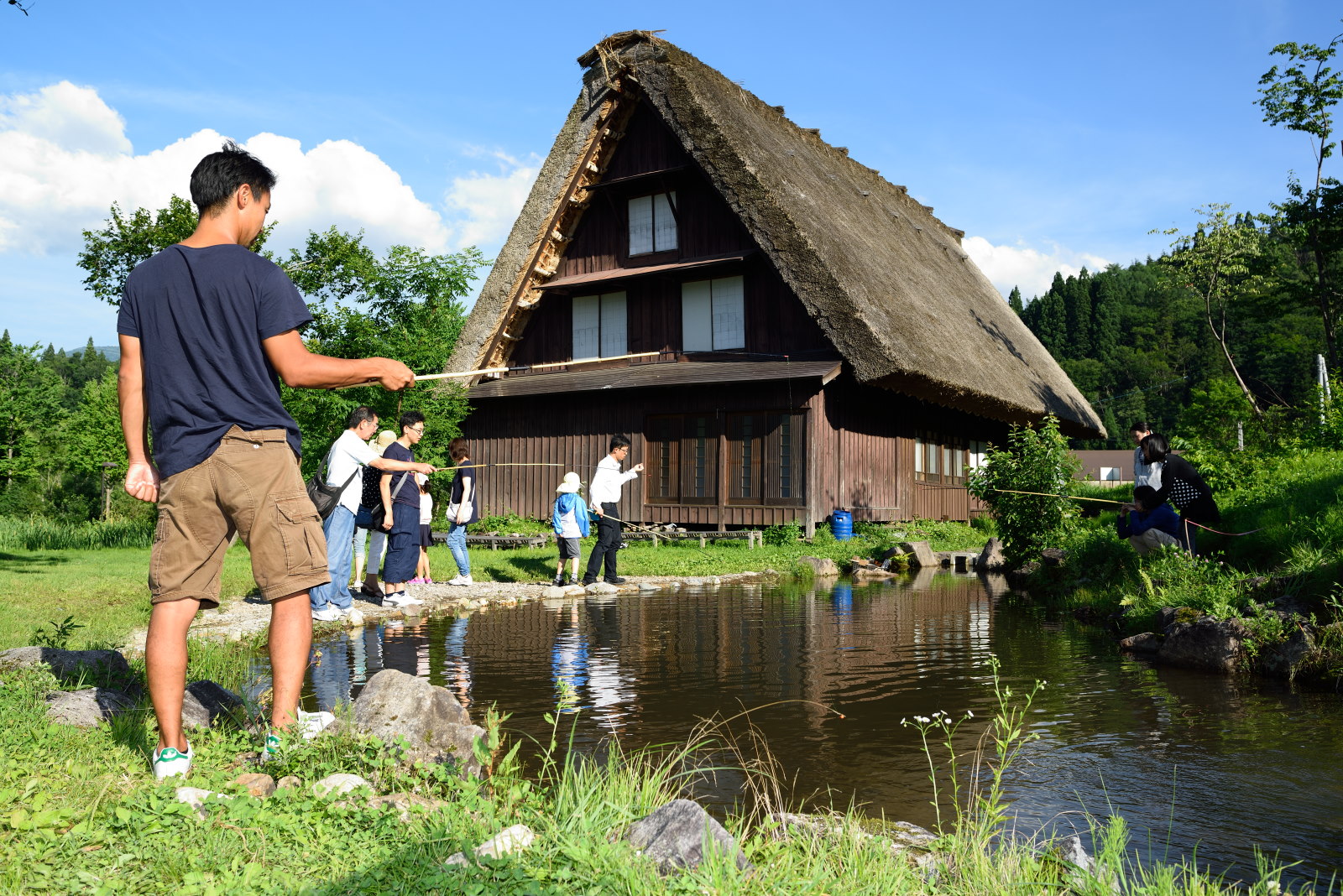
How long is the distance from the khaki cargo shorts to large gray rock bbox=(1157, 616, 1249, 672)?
5869mm

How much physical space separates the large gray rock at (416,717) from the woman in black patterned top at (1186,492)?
729 cm

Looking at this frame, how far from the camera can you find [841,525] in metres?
17.3

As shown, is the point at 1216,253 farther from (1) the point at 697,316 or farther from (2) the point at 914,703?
(2) the point at 914,703

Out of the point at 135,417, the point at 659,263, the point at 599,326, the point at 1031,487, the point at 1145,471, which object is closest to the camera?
the point at 135,417

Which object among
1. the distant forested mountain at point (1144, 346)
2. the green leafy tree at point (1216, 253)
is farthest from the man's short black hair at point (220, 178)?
the distant forested mountain at point (1144, 346)

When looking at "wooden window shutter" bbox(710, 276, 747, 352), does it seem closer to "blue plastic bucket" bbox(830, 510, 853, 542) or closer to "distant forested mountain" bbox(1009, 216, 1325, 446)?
"blue plastic bucket" bbox(830, 510, 853, 542)

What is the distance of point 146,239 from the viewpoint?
26.4 meters

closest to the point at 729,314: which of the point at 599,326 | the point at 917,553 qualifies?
the point at 599,326

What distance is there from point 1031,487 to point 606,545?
5.51 metres

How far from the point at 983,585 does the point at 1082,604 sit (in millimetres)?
3208

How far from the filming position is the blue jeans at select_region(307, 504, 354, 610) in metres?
8.34

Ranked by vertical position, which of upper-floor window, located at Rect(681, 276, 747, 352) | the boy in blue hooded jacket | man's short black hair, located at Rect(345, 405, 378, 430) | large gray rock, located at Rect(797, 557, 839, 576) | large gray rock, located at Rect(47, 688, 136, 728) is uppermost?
upper-floor window, located at Rect(681, 276, 747, 352)

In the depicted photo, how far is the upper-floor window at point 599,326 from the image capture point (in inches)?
798

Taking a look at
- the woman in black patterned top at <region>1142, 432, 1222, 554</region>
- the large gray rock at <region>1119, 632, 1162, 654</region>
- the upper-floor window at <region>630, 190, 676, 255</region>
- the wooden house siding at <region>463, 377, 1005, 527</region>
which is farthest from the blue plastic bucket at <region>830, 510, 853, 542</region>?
the large gray rock at <region>1119, 632, 1162, 654</region>
